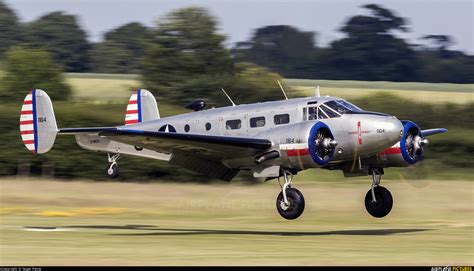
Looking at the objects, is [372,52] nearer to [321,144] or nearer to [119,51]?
[119,51]

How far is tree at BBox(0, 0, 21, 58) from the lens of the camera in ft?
311

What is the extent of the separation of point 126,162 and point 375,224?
14642mm

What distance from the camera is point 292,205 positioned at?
22.9 m

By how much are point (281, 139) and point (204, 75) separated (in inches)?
1275

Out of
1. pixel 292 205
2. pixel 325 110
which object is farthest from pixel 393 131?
pixel 292 205

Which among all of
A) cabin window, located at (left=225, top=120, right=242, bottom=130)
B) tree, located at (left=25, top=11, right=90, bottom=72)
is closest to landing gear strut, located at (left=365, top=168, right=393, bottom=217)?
cabin window, located at (left=225, top=120, right=242, bottom=130)

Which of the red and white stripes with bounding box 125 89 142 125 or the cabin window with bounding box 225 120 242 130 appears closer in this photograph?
the cabin window with bounding box 225 120 242 130

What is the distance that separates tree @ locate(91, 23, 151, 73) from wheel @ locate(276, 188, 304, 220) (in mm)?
65009

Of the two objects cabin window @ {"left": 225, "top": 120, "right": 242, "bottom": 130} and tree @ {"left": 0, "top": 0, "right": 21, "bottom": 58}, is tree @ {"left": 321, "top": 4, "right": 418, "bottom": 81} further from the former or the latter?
cabin window @ {"left": 225, "top": 120, "right": 242, "bottom": 130}

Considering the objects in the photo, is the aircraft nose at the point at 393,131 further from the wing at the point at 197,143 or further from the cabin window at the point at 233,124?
the cabin window at the point at 233,124

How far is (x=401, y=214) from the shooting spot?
29.2m

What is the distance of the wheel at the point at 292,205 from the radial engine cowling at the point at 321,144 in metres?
1.00

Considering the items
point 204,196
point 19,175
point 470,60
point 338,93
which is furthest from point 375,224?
point 470,60

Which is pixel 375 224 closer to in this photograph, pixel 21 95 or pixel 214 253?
pixel 214 253
